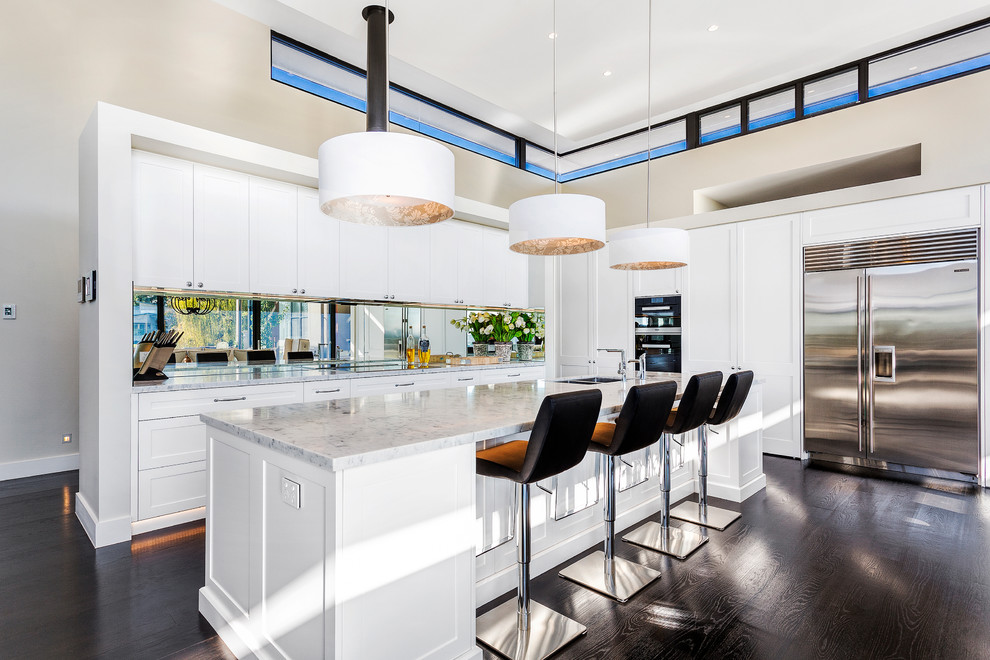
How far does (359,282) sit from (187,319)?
1390mm

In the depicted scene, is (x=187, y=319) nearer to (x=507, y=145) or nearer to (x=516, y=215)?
(x=516, y=215)

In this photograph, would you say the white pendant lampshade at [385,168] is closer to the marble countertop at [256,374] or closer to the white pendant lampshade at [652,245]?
the white pendant lampshade at [652,245]

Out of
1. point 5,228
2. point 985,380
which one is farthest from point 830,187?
point 5,228

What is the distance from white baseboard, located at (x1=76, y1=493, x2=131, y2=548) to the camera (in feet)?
8.94

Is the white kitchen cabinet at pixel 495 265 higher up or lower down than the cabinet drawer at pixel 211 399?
higher up

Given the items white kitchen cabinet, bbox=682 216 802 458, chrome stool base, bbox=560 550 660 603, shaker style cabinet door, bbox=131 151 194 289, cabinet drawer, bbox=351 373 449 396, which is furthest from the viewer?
white kitchen cabinet, bbox=682 216 802 458

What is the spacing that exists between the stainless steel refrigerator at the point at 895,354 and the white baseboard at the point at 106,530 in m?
5.31

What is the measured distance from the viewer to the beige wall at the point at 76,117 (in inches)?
151

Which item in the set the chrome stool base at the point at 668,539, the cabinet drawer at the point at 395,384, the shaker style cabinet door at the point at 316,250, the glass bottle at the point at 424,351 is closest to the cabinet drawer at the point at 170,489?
the cabinet drawer at the point at 395,384

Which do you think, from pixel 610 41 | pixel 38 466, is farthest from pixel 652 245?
pixel 38 466

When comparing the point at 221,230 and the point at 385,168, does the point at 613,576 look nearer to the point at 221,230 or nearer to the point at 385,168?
the point at 385,168

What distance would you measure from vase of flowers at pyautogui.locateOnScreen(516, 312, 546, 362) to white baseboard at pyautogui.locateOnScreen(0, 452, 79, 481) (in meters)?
4.29

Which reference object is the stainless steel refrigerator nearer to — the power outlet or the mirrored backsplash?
the mirrored backsplash

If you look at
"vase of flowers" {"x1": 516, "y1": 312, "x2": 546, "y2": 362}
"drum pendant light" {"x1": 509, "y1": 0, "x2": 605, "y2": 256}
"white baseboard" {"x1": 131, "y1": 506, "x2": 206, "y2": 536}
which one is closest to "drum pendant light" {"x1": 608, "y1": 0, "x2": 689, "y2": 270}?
"drum pendant light" {"x1": 509, "y1": 0, "x2": 605, "y2": 256}
